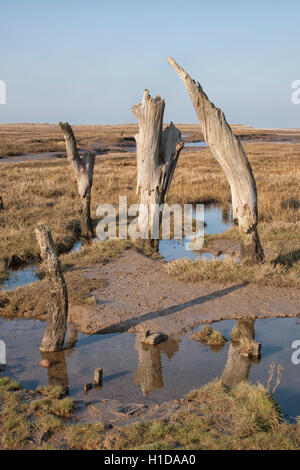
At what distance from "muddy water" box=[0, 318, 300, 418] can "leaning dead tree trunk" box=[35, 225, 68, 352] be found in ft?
0.80

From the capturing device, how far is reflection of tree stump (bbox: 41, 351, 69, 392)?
6.66 meters

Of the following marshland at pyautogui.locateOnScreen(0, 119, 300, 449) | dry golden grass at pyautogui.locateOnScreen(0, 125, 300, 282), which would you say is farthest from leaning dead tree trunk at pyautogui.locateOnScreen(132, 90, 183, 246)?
dry golden grass at pyautogui.locateOnScreen(0, 125, 300, 282)

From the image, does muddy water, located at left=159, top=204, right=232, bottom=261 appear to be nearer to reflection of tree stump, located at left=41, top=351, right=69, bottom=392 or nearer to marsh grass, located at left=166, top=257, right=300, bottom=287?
marsh grass, located at left=166, top=257, right=300, bottom=287

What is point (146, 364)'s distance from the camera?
23.7 feet

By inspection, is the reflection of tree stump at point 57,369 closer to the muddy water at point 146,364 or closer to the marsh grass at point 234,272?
the muddy water at point 146,364

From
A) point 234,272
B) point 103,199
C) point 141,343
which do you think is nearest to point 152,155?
point 234,272

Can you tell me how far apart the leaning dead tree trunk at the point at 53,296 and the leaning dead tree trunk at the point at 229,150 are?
4917mm

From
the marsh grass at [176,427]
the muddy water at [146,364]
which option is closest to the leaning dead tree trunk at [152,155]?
the muddy water at [146,364]

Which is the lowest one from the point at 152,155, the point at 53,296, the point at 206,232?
the point at 206,232

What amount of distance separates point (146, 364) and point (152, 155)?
7063 mm

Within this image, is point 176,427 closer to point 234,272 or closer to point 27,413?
point 27,413

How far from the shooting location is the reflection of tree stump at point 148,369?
21.6 feet

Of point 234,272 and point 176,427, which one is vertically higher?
point 234,272

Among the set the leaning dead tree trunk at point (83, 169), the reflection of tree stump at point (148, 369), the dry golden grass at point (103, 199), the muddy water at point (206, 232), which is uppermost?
the leaning dead tree trunk at point (83, 169)
